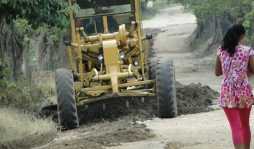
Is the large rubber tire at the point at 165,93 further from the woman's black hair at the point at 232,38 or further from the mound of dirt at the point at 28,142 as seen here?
the woman's black hair at the point at 232,38

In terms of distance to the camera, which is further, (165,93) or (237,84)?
(165,93)

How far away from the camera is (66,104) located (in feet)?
39.2

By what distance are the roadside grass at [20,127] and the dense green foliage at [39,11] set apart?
7.98 ft

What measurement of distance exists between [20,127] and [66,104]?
1.00 metres

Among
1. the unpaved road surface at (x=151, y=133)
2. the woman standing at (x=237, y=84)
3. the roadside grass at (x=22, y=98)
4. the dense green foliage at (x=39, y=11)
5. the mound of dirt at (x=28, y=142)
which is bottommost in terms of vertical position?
the mound of dirt at (x=28, y=142)

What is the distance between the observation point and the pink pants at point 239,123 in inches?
279

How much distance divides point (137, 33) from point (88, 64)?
1377 millimetres

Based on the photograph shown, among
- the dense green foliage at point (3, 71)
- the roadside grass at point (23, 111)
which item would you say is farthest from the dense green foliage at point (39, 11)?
the roadside grass at point (23, 111)

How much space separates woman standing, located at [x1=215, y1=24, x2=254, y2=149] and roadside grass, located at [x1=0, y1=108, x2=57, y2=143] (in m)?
4.90

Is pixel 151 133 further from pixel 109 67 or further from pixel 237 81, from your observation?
pixel 237 81

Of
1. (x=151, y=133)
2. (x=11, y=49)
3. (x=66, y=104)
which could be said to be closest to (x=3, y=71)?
(x=11, y=49)

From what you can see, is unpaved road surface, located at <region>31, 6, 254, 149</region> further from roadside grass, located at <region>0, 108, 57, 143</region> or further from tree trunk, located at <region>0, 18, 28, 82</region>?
tree trunk, located at <region>0, 18, 28, 82</region>

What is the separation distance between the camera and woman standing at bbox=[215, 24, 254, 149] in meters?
7.12

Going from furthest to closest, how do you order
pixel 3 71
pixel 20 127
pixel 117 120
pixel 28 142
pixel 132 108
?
pixel 3 71
pixel 132 108
pixel 117 120
pixel 20 127
pixel 28 142
